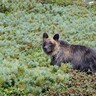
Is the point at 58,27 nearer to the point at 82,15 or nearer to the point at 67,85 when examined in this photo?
the point at 82,15

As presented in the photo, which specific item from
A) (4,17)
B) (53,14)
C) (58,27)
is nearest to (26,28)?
(58,27)

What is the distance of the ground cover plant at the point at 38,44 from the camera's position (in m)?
9.93

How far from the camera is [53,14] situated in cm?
2758

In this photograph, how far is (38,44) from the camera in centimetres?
1762

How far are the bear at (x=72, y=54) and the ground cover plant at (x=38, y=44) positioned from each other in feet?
1.33

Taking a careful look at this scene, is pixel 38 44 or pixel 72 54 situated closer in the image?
pixel 72 54

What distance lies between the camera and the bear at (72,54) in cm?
1230

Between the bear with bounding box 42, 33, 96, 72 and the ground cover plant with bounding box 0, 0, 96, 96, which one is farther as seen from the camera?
the bear with bounding box 42, 33, 96, 72

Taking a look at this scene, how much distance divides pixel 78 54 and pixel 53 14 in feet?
50.0

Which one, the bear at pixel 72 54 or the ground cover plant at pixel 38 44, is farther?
the bear at pixel 72 54

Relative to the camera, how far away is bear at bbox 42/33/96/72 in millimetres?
12305

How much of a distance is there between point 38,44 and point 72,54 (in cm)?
513

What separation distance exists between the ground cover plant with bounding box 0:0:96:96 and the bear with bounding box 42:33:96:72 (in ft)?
1.33

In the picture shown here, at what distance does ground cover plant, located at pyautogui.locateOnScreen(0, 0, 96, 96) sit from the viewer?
32.6 feet
